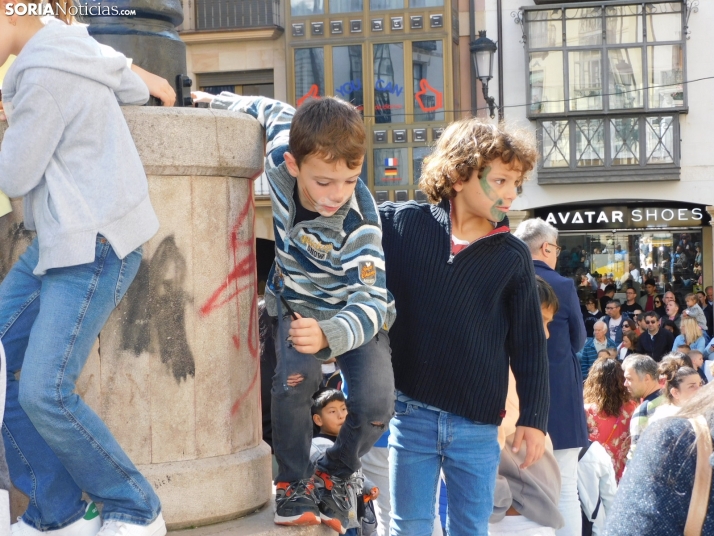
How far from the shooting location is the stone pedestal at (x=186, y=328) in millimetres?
3596

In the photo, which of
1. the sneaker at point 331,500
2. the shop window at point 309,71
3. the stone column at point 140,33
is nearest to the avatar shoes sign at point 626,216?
the shop window at point 309,71

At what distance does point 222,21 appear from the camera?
2438 centimetres

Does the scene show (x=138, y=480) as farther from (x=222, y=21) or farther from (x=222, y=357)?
(x=222, y=21)

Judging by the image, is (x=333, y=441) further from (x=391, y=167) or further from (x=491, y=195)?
(x=391, y=167)

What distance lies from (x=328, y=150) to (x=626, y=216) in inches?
856

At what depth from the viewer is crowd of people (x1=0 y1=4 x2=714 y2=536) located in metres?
3.14

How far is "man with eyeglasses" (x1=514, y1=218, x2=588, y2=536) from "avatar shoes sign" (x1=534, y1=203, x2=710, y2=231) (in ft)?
60.1

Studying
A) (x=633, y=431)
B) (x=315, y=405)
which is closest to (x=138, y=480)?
(x=315, y=405)

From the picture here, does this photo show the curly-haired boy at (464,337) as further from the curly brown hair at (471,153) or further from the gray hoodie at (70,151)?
the gray hoodie at (70,151)

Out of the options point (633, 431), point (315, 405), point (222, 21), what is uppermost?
point (222, 21)

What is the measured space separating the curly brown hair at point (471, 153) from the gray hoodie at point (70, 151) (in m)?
1.09

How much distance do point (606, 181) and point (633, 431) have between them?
16532mm

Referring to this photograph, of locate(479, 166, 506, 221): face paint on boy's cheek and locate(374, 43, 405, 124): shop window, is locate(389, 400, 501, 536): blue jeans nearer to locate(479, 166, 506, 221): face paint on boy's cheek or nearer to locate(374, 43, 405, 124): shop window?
locate(479, 166, 506, 221): face paint on boy's cheek

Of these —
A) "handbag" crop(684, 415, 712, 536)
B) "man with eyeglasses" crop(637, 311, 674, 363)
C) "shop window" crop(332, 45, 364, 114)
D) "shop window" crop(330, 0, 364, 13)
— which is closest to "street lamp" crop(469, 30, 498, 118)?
"shop window" crop(332, 45, 364, 114)
